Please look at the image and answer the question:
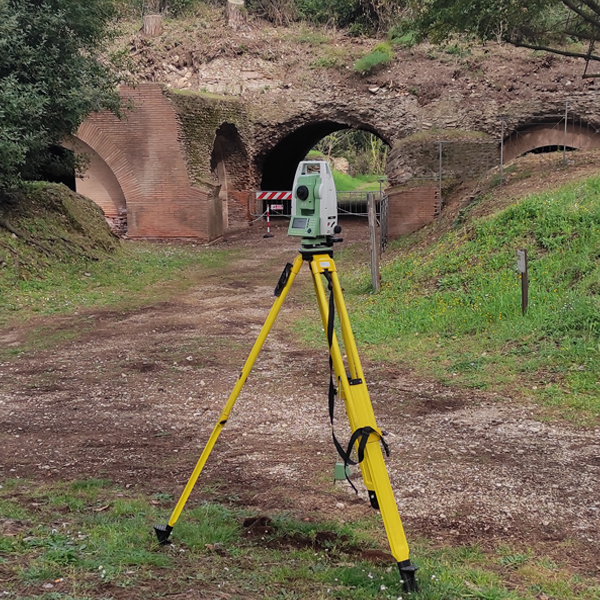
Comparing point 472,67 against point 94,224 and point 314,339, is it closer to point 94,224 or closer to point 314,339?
point 94,224

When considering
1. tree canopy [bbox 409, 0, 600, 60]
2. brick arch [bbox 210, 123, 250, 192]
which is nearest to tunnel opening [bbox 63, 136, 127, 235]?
brick arch [bbox 210, 123, 250, 192]

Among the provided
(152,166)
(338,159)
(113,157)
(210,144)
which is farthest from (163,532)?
(338,159)

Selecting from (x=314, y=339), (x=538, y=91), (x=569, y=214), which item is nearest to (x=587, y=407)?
(x=314, y=339)

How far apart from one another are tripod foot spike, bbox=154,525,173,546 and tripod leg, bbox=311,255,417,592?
1017mm

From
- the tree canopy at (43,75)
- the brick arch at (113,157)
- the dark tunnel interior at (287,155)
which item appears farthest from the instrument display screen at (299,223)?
the dark tunnel interior at (287,155)

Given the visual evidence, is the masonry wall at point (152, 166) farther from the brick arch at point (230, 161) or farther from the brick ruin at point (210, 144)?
the brick arch at point (230, 161)

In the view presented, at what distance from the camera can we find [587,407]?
5.75 metres

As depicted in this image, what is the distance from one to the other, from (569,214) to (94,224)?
954cm

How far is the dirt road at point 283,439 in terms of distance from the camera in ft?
13.6

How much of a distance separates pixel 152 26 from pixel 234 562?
73.4 feet

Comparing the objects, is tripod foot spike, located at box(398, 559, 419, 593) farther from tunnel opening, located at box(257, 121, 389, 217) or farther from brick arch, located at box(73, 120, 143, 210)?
tunnel opening, located at box(257, 121, 389, 217)

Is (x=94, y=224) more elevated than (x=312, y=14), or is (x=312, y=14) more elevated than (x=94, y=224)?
(x=312, y=14)

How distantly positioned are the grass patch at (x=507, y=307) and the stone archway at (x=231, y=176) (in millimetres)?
10690

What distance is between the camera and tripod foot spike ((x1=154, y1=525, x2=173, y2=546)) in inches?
135
